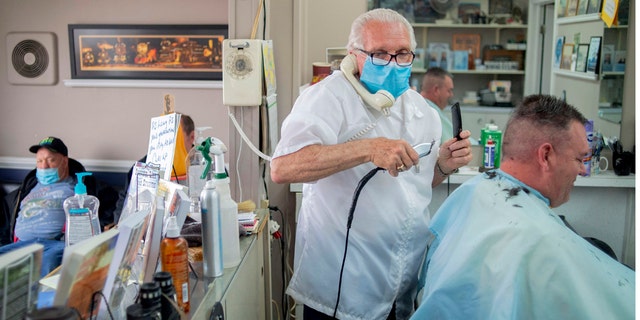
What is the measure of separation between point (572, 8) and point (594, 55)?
0.52 metres

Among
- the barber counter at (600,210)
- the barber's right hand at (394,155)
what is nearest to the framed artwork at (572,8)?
the barber counter at (600,210)

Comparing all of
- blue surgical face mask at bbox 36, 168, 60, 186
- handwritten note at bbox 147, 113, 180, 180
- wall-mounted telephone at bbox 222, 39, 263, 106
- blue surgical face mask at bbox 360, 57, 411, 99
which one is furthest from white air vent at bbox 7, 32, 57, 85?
blue surgical face mask at bbox 360, 57, 411, 99

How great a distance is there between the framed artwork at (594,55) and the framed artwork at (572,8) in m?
0.37

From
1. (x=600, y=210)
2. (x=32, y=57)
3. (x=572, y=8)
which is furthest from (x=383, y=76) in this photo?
(x=32, y=57)

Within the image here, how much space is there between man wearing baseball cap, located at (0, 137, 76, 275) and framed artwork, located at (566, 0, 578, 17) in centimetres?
337

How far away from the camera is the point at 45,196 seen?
12.8 ft

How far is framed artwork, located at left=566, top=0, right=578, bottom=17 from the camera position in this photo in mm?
3928

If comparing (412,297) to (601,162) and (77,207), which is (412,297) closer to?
(77,207)

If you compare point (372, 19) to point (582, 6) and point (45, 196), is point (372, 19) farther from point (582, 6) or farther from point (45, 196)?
point (45, 196)

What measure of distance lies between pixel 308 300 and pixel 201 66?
2714 mm

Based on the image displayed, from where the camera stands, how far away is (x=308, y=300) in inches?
76.0

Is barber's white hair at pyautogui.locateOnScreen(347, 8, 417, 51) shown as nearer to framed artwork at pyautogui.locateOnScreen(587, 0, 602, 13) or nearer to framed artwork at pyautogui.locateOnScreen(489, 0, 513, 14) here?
framed artwork at pyautogui.locateOnScreen(587, 0, 602, 13)

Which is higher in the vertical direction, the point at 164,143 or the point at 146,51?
the point at 146,51

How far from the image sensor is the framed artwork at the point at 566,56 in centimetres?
396
